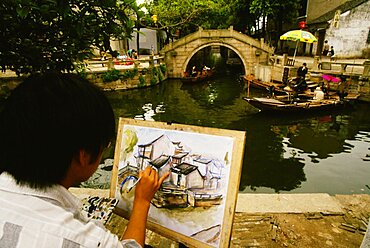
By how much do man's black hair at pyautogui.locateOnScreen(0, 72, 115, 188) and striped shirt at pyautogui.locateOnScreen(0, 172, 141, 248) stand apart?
0.04 m

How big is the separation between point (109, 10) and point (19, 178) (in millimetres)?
1708

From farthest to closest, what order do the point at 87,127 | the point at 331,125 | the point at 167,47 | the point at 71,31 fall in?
1. the point at 167,47
2. the point at 331,125
3. the point at 71,31
4. the point at 87,127

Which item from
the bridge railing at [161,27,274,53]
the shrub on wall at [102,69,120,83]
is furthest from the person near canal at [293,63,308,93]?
the shrub on wall at [102,69,120,83]

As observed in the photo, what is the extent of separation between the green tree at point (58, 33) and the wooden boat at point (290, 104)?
9.09 meters

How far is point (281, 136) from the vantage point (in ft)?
31.9

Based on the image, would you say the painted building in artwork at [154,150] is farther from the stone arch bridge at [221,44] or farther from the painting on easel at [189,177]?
the stone arch bridge at [221,44]

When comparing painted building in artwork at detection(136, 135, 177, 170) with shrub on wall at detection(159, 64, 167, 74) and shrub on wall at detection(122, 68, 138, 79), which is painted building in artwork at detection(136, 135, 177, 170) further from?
shrub on wall at detection(159, 64, 167, 74)

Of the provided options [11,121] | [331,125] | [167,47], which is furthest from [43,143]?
[167,47]

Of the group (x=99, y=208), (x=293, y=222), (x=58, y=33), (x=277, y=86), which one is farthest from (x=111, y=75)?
(x=99, y=208)

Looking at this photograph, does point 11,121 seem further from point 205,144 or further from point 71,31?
point 71,31

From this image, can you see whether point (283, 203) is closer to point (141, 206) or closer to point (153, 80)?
point (141, 206)

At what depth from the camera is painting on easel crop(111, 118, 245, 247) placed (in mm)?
1645

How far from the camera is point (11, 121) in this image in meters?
0.86

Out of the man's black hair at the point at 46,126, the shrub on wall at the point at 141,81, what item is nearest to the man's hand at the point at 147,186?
the man's black hair at the point at 46,126
